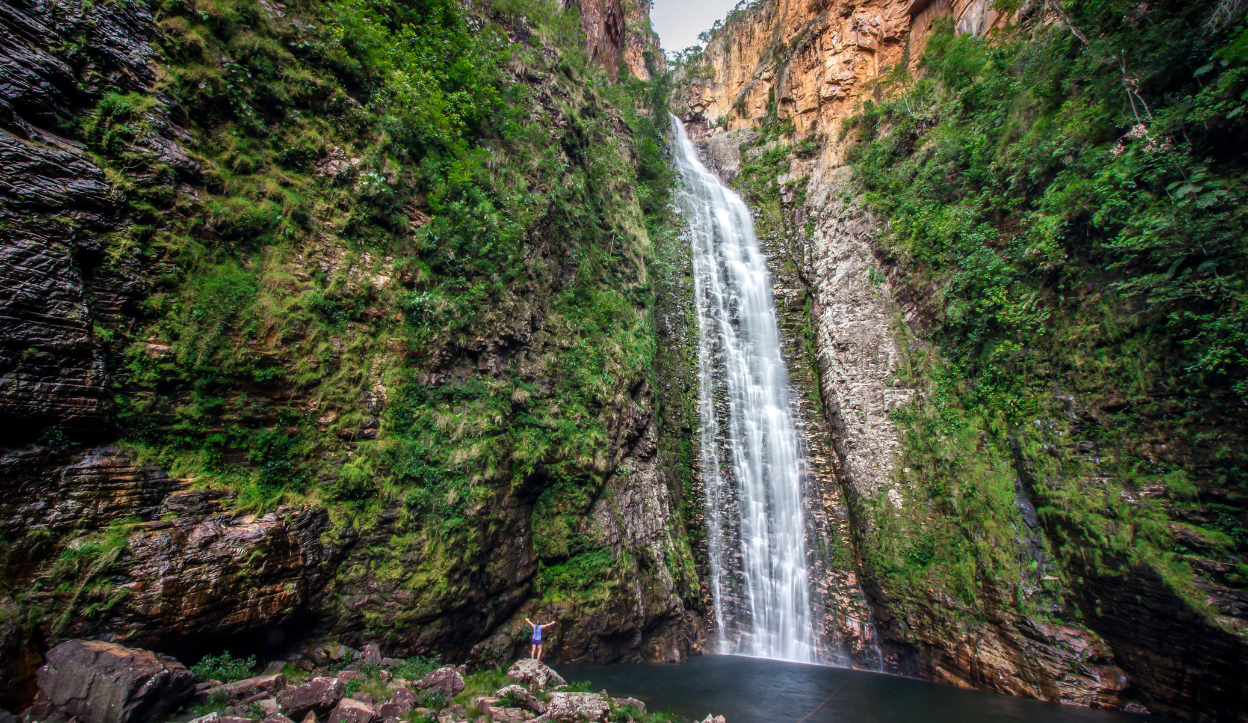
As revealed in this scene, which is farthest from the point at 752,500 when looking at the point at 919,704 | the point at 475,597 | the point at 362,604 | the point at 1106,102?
the point at 1106,102

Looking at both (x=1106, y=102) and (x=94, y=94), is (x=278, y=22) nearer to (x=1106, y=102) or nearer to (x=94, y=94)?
(x=94, y=94)

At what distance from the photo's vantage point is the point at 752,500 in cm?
1371

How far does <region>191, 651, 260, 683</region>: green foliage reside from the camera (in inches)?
219

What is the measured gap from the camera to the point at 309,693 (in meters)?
5.31

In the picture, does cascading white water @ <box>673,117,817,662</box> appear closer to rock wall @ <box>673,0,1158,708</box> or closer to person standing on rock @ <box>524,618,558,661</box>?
rock wall @ <box>673,0,1158,708</box>

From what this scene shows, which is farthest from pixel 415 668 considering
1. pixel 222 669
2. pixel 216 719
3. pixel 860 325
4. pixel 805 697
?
pixel 860 325

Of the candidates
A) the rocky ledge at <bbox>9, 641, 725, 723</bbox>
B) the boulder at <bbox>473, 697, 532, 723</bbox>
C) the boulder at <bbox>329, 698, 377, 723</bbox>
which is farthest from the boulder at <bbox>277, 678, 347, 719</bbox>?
the boulder at <bbox>473, 697, 532, 723</bbox>

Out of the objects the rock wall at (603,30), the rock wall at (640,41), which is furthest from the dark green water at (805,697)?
the rock wall at (640,41)

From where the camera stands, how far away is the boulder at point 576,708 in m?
6.18

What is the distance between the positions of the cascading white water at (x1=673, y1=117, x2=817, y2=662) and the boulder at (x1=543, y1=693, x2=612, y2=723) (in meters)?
7.10

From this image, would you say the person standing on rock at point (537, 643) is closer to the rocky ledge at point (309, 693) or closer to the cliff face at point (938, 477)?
the rocky ledge at point (309, 693)

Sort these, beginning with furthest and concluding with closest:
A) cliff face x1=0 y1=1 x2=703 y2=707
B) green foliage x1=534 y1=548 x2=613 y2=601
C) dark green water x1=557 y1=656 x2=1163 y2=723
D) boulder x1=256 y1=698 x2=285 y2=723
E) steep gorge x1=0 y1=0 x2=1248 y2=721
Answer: green foliage x1=534 y1=548 x2=613 y2=601, dark green water x1=557 y1=656 x2=1163 y2=723, steep gorge x1=0 y1=0 x2=1248 y2=721, cliff face x1=0 y1=1 x2=703 y2=707, boulder x1=256 y1=698 x2=285 y2=723

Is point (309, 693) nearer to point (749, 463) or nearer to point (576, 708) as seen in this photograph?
point (576, 708)

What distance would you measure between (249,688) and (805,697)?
9.62 metres
